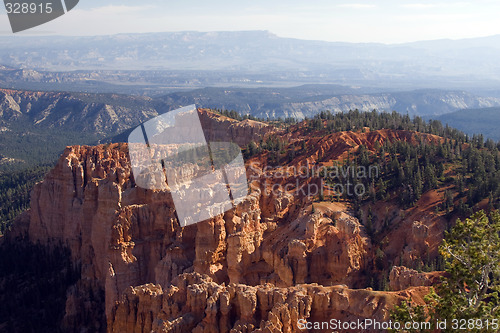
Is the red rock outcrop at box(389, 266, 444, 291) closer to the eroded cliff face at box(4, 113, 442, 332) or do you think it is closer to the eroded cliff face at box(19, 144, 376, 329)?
the eroded cliff face at box(4, 113, 442, 332)

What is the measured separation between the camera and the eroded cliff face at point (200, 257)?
3312 cm

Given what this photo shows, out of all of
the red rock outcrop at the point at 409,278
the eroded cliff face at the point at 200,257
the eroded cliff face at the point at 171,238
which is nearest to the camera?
the eroded cliff face at the point at 200,257

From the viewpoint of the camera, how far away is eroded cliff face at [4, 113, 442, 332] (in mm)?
33125

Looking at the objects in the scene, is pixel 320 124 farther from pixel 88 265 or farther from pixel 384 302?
pixel 384 302

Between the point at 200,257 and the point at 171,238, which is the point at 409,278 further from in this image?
the point at 171,238

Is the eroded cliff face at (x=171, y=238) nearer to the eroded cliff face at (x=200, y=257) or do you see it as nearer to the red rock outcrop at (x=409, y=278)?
the eroded cliff face at (x=200, y=257)

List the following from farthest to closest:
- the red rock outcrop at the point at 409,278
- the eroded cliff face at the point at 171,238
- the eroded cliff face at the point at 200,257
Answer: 1. the eroded cliff face at the point at 171,238
2. the red rock outcrop at the point at 409,278
3. the eroded cliff face at the point at 200,257

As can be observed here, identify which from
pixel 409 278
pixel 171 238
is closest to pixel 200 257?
pixel 171 238

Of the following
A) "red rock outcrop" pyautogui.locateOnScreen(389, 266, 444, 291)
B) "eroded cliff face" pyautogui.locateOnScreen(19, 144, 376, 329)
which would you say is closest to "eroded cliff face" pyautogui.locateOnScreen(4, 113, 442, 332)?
"eroded cliff face" pyautogui.locateOnScreen(19, 144, 376, 329)

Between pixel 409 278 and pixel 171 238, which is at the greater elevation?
pixel 171 238

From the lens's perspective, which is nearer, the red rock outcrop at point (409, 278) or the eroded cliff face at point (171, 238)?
the red rock outcrop at point (409, 278)

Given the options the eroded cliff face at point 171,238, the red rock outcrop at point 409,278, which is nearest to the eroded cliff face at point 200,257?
the eroded cliff face at point 171,238

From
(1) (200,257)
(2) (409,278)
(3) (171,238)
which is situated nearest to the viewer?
(2) (409,278)

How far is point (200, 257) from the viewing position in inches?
1847
